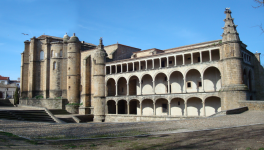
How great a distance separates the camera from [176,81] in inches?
1433

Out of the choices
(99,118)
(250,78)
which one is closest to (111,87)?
(99,118)

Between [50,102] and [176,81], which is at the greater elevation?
[176,81]

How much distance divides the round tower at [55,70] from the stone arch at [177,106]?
81.8 ft

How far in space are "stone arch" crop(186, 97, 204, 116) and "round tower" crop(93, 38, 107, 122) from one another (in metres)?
14.8

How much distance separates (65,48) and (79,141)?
4160 cm

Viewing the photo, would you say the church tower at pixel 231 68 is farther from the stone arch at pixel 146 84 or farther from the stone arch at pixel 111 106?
the stone arch at pixel 111 106

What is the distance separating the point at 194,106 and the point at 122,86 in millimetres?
15118

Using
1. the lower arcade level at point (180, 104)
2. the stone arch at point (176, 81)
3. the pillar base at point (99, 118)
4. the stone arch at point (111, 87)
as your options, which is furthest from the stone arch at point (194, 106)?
the stone arch at point (111, 87)

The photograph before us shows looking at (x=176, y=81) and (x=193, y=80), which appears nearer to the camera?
(x=193, y=80)

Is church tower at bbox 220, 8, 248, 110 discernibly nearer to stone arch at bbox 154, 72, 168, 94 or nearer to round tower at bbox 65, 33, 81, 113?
stone arch at bbox 154, 72, 168, 94

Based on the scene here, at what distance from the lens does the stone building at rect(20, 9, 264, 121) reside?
29656 millimetres

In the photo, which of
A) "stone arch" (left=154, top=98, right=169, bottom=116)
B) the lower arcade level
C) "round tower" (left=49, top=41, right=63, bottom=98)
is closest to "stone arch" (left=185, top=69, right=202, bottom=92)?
the lower arcade level

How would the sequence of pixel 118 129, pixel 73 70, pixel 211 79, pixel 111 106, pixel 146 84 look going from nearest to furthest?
pixel 118 129
pixel 211 79
pixel 146 84
pixel 111 106
pixel 73 70

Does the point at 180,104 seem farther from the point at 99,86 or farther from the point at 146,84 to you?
the point at 99,86
